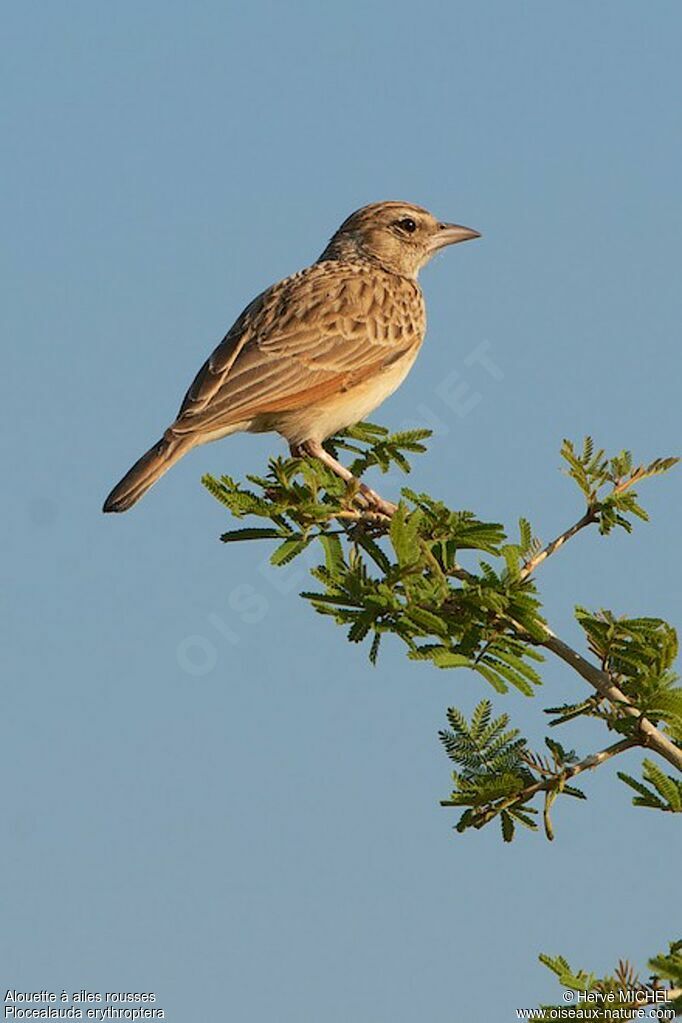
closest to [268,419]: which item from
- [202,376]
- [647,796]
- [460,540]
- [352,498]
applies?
[202,376]

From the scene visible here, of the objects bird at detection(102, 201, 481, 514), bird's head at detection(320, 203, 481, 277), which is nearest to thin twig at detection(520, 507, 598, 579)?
bird at detection(102, 201, 481, 514)

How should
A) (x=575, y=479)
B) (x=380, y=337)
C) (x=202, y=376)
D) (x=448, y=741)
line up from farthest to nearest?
(x=380, y=337) < (x=202, y=376) < (x=575, y=479) < (x=448, y=741)

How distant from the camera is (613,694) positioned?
4.59 m

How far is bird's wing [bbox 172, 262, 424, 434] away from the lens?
29.5ft

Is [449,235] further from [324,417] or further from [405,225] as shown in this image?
[324,417]

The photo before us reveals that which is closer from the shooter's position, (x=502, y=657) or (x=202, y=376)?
(x=502, y=657)

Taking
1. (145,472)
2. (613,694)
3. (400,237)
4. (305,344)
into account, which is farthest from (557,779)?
(400,237)

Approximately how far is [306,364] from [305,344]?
212 millimetres

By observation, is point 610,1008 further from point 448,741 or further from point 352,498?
point 352,498

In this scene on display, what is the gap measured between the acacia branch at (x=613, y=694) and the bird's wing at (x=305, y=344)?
13.9 ft

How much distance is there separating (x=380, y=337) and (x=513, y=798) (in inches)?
233

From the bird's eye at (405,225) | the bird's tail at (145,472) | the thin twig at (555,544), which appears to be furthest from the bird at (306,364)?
the thin twig at (555,544)

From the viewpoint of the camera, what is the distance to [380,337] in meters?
10.2

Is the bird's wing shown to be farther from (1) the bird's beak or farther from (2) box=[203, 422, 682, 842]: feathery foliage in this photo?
(2) box=[203, 422, 682, 842]: feathery foliage
